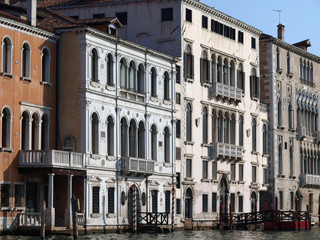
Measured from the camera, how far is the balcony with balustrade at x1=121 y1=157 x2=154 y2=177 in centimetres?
5091

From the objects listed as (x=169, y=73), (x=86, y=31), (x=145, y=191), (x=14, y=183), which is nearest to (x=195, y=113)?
(x=169, y=73)

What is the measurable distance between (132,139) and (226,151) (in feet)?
39.6

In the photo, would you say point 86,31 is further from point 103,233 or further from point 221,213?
point 221,213

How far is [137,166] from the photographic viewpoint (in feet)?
170

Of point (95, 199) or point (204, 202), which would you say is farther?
point (204, 202)

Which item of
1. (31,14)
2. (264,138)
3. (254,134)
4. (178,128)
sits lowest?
(178,128)

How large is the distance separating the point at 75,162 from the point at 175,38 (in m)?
14.9

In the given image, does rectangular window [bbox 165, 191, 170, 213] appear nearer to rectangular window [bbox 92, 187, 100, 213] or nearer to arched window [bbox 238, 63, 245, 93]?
rectangular window [bbox 92, 187, 100, 213]

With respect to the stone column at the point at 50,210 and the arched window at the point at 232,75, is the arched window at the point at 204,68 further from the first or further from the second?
the stone column at the point at 50,210

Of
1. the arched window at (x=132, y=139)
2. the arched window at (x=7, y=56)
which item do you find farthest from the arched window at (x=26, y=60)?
the arched window at (x=132, y=139)

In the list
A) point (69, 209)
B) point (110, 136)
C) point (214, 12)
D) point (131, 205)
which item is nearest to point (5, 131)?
point (69, 209)

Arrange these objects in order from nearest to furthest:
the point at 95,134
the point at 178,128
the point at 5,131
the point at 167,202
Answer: the point at 5,131 → the point at 95,134 → the point at 167,202 → the point at 178,128

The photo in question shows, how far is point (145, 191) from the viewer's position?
53.4 meters

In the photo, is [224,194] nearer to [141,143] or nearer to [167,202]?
[167,202]
